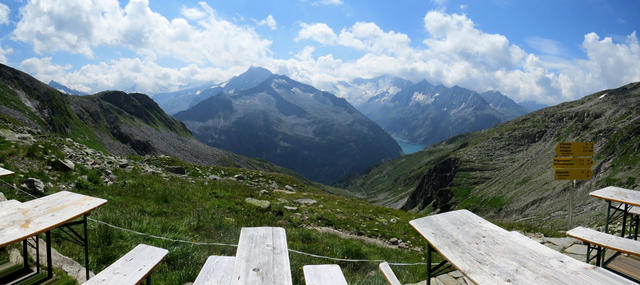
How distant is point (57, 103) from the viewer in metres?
66.4

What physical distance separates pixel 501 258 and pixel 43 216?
6.58m

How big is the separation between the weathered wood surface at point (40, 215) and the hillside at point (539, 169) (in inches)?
1132

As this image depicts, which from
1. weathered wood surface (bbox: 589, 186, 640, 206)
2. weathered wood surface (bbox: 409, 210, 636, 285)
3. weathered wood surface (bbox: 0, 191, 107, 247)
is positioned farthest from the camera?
weathered wood surface (bbox: 589, 186, 640, 206)

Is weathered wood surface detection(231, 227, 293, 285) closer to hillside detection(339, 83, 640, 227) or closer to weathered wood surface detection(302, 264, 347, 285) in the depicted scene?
weathered wood surface detection(302, 264, 347, 285)

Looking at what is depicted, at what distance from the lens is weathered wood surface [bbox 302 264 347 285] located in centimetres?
363

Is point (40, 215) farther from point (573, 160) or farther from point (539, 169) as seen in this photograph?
point (539, 169)

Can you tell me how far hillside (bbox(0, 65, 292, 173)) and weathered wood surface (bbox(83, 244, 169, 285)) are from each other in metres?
33.0

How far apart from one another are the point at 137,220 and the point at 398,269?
7.70 m

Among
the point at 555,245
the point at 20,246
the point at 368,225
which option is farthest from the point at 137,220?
the point at 555,245

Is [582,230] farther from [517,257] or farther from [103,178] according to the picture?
[103,178]

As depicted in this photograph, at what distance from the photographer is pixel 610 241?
533cm

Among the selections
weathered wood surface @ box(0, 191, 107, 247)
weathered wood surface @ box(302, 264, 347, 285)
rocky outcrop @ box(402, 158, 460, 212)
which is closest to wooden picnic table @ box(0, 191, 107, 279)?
weathered wood surface @ box(0, 191, 107, 247)

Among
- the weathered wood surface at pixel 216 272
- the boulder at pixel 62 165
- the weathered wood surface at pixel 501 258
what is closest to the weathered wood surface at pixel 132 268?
the weathered wood surface at pixel 216 272

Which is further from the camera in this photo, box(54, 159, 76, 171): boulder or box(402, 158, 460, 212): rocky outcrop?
box(402, 158, 460, 212): rocky outcrop
